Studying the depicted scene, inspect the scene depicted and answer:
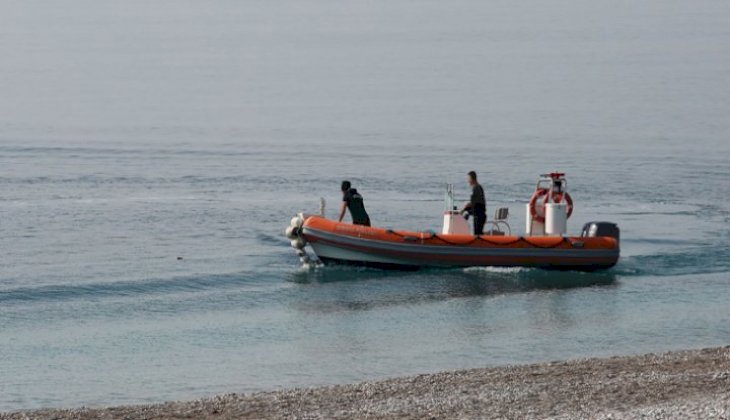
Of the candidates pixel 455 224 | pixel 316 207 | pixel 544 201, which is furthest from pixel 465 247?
pixel 316 207

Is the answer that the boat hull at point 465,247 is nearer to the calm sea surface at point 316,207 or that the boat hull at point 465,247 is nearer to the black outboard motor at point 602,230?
the black outboard motor at point 602,230

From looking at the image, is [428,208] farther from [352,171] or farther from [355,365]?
[355,365]

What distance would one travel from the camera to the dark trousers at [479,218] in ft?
81.9

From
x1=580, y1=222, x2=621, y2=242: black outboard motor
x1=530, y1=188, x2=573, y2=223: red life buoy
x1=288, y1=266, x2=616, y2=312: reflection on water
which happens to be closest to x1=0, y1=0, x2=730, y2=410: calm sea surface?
x1=288, y1=266, x2=616, y2=312: reflection on water

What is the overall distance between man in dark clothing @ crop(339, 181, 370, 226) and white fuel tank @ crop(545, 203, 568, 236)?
3.40 meters

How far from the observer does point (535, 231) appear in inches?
1001

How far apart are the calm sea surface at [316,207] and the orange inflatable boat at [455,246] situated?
32 centimetres

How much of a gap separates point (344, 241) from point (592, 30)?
299ft

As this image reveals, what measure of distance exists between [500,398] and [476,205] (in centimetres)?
1087

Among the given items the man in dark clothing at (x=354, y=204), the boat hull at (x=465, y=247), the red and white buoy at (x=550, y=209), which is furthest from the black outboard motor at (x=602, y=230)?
the man in dark clothing at (x=354, y=204)

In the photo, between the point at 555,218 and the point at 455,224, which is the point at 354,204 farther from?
the point at 555,218

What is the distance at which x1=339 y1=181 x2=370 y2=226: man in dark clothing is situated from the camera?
24.8 meters

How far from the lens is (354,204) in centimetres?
2502

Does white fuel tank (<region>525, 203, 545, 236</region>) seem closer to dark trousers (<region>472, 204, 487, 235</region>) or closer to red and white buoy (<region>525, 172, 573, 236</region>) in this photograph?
red and white buoy (<region>525, 172, 573, 236</region>)
